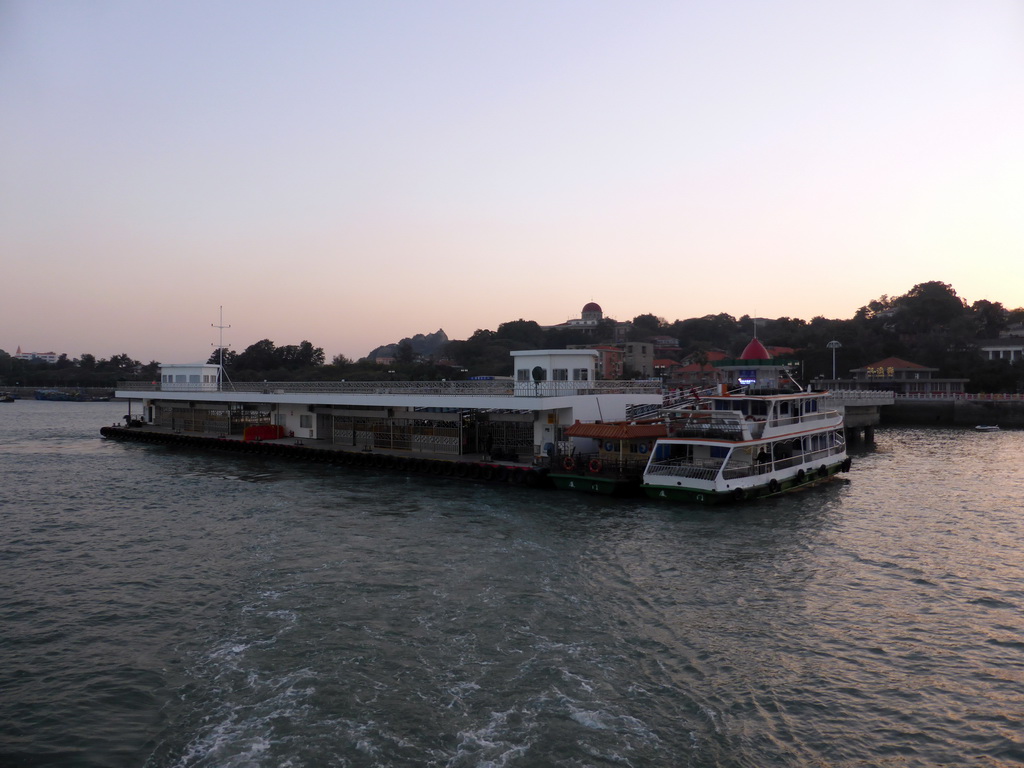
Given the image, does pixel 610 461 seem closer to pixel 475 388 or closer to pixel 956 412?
pixel 475 388

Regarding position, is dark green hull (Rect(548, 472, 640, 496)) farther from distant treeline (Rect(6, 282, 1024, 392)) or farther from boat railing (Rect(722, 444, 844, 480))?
distant treeline (Rect(6, 282, 1024, 392))

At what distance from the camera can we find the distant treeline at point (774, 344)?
103 m

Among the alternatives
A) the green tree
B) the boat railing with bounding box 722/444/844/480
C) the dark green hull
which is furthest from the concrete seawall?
the dark green hull

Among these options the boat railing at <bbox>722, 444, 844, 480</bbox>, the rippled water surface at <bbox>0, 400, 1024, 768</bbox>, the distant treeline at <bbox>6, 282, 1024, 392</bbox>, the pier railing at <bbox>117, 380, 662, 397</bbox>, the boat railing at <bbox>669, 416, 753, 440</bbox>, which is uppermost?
the distant treeline at <bbox>6, 282, 1024, 392</bbox>

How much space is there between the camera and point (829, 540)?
23000 mm

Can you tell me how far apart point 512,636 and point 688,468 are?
16.4 meters

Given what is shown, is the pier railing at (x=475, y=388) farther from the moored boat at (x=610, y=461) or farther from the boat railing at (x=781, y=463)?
the boat railing at (x=781, y=463)

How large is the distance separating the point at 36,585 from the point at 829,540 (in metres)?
24.6

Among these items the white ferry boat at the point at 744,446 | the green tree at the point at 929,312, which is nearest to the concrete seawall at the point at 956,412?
the green tree at the point at 929,312

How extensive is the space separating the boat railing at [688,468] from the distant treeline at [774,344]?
234 ft

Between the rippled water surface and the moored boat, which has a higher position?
the moored boat

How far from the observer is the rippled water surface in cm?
1050

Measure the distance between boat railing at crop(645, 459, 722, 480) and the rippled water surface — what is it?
189 centimetres

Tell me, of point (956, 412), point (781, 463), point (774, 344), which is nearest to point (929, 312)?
point (774, 344)
